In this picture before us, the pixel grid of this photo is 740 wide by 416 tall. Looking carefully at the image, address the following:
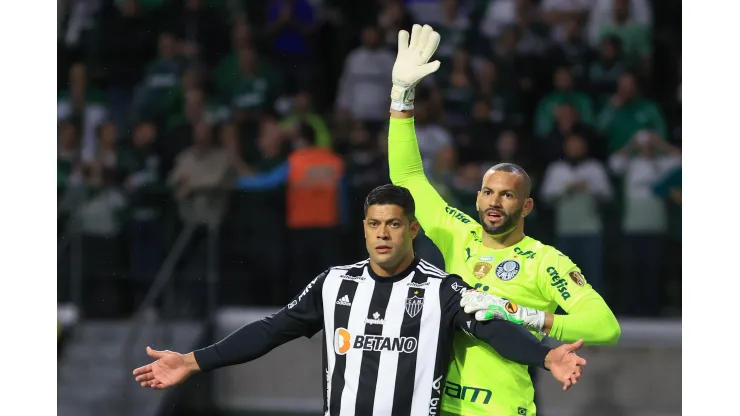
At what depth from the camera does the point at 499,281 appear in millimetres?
5277

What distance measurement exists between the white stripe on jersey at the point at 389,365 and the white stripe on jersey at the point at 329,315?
0.75 ft

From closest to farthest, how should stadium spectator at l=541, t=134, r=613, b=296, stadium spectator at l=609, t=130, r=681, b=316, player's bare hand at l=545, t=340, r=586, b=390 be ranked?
player's bare hand at l=545, t=340, r=586, b=390 → stadium spectator at l=541, t=134, r=613, b=296 → stadium spectator at l=609, t=130, r=681, b=316

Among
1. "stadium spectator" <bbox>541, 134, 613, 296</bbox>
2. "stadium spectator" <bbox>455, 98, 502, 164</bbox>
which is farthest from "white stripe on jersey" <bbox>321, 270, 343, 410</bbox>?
"stadium spectator" <bbox>455, 98, 502, 164</bbox>

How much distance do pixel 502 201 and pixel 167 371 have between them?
166 cm

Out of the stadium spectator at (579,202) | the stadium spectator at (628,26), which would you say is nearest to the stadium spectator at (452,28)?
the stadium spectator at (628,26)

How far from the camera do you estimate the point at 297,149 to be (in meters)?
11.2

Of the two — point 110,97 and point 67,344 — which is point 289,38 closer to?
point 110,97

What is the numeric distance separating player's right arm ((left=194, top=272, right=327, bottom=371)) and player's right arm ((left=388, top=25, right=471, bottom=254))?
829mm

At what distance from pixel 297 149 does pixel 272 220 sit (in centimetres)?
75

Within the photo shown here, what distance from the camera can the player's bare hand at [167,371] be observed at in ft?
16.8

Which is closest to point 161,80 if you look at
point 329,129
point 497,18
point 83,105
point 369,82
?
point 83,105

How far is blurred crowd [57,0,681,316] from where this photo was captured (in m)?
10.7

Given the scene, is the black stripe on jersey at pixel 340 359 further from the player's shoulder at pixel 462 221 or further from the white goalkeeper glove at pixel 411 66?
the white goalkeeper glove at pixel 411 66

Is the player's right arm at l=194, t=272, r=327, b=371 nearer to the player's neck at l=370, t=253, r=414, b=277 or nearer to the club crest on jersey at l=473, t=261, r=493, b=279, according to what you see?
the player's neck at l=370, t=253, r=414, b=277
